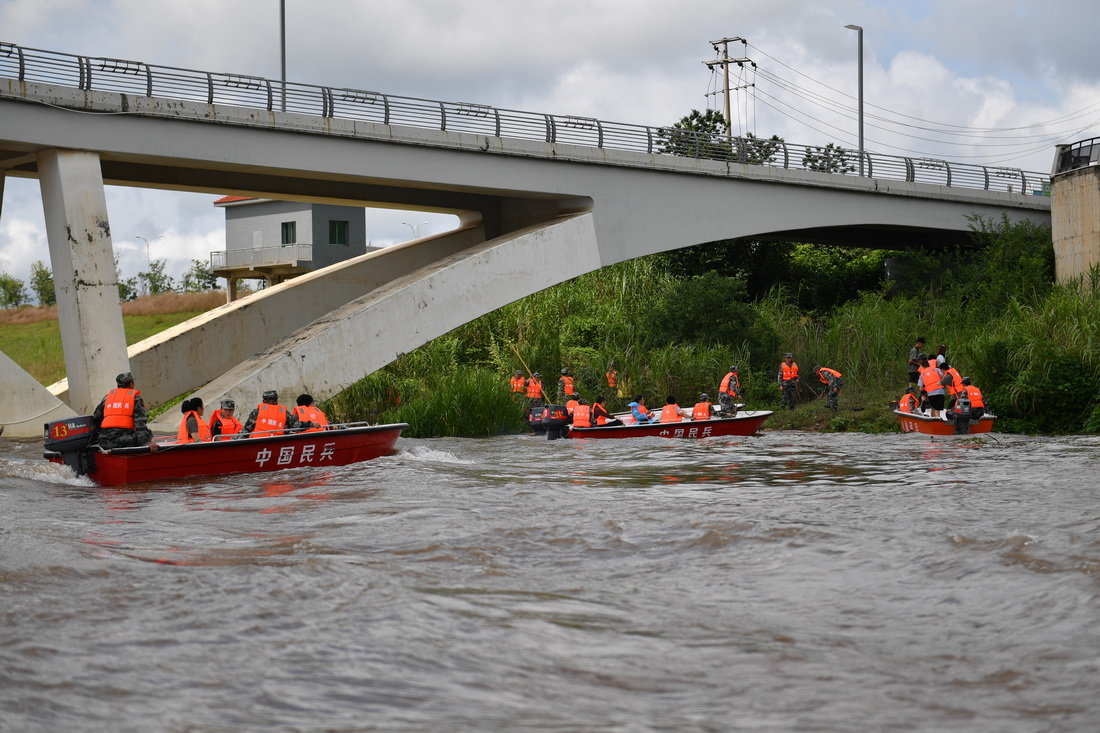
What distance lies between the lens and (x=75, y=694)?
4965 mm

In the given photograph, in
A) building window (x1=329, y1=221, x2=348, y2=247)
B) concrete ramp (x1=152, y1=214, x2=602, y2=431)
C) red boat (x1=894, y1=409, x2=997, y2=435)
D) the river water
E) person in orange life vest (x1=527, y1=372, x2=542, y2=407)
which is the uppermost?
building window (x1=329, y1=221, x2=348, y2=247)

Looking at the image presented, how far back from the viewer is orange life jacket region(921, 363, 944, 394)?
21.2 metres

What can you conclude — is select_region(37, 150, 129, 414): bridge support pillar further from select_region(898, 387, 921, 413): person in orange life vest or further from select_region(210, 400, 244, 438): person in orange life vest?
select_region(898, 387, 921, 413): person in orange life vest

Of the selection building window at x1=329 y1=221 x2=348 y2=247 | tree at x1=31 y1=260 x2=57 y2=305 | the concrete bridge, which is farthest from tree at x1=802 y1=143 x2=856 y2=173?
tree at x1=31 y1=260 x2=57 y2=305

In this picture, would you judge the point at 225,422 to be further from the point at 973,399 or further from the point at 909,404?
the point at 909,404

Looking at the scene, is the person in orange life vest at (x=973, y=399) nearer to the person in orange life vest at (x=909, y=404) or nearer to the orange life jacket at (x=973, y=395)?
the orange life jacket at (x=973, y=395)

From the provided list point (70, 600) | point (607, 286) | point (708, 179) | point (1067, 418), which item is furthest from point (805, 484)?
point (607, 286)

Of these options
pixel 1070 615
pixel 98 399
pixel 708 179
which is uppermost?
pixel 708 179

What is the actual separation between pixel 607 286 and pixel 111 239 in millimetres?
20491

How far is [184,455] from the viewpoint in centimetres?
1492

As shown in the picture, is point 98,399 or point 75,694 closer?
point 75,694

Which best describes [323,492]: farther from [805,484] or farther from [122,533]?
[805,484]

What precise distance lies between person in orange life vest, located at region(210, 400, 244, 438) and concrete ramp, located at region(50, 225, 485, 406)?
948 cm

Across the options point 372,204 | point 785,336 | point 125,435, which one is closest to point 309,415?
point 125,435
